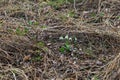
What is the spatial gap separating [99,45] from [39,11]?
141 centimetres

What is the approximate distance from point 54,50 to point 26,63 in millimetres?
419

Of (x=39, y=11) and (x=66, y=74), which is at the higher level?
(x=39, y=11)

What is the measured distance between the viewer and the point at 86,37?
4230 mm

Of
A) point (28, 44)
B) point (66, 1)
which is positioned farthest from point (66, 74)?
point (66, 1)

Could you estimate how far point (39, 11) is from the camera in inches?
202

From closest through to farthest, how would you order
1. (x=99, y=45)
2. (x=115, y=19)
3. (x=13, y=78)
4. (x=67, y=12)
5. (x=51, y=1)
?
(x=13, y=78)
(x=99, y=45)
(x=115, y=19)
(x=67, y=12)
(x=51, y=1)

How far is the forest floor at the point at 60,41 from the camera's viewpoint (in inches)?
143

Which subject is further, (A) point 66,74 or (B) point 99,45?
(B) point 99,45

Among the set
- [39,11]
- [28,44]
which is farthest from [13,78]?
[39,11]

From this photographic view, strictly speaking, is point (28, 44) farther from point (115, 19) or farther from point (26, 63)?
point (115, 19)

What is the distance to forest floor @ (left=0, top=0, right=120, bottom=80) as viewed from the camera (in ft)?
11.9

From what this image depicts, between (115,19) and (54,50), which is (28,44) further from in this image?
(115,19)

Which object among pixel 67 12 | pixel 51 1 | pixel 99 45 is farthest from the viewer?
pixel 51 1

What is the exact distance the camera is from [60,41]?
13.9 ft
